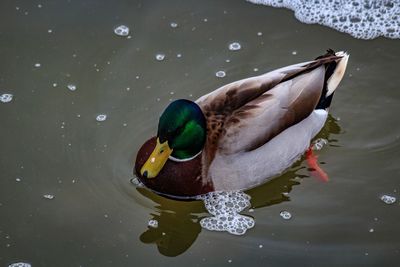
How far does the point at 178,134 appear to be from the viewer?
446cm

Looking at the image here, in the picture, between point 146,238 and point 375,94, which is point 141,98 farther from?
point 375,94

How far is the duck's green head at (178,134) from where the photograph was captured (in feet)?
14.3

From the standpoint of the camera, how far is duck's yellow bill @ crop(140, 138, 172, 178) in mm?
4441

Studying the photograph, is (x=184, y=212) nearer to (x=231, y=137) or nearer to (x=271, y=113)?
(x=231, y=137)

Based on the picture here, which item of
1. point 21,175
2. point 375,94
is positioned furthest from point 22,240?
point 375,94

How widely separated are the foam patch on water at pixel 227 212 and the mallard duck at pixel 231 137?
6 centimetres

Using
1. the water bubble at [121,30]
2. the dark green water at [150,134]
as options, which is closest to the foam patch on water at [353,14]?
the dark green water at [150,134]

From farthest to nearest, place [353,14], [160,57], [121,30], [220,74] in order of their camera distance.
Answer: [353,14] < [121,30] < [160,57] < [220,74]

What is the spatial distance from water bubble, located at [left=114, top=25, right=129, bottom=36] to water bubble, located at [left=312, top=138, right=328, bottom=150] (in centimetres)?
A: 163

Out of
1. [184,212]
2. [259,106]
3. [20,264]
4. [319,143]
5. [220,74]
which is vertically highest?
[259,106]

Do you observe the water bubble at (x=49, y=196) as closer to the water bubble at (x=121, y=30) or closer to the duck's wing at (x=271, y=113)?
the duck's wing at (x=271, y=113)

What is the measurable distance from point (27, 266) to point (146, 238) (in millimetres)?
678

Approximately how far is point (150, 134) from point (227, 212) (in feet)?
2.64

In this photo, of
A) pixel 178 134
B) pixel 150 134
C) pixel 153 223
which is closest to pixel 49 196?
pixel 153 223
